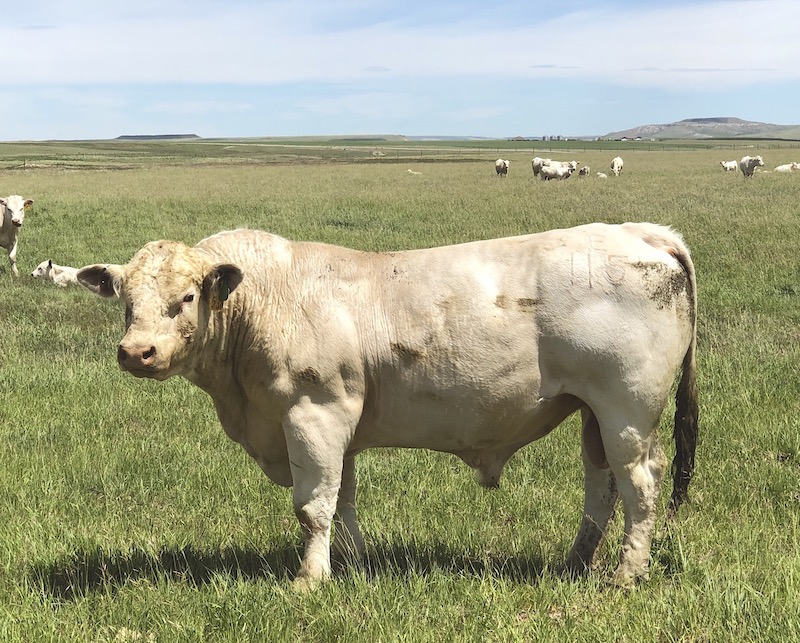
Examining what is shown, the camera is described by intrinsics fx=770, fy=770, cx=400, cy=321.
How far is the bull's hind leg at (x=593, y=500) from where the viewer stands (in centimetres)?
461

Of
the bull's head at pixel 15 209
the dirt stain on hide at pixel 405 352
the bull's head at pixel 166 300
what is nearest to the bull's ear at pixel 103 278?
the bull's head at pixel 166 300

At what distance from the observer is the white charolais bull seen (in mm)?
4145

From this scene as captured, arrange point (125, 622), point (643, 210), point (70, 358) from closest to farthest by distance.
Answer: point (125, 622) < point (70, 358) < point (643, 210)

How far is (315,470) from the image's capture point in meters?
4.21

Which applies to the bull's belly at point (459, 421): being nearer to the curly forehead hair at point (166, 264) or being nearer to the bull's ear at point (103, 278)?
the curly forehead hair at point (166, 264)

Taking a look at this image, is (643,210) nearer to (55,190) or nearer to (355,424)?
(355,424)

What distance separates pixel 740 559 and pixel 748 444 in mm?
2068

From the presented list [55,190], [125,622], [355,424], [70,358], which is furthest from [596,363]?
[55,190]

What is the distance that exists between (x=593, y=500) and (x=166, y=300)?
9.24ft

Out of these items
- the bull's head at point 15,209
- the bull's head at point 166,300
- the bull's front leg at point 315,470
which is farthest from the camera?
the bull's head at point 15,209

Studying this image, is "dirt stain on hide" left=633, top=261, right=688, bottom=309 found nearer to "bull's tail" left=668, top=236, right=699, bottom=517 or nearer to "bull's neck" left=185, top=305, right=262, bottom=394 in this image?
"bull's tail" left=668, top=236, right=699, bottom=517

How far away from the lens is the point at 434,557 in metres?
4.79

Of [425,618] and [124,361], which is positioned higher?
[124,361]

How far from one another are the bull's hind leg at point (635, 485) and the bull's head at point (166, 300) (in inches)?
88.9
